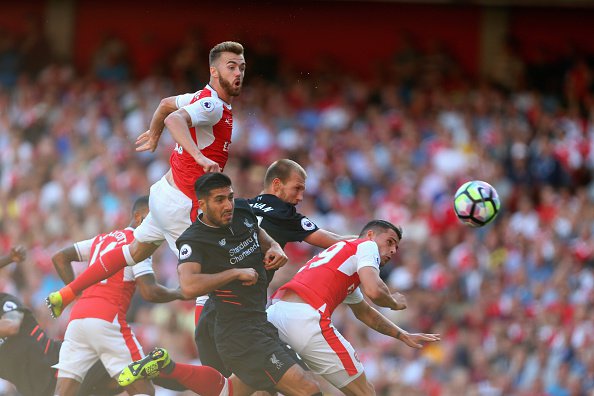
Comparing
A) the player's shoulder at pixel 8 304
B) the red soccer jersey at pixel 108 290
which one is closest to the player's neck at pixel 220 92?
the red soccer jersey at pixel 108 290

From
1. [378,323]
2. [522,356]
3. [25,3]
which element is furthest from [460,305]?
[25,3]

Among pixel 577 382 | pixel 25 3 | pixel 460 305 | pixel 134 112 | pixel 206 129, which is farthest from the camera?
pixel 25 3

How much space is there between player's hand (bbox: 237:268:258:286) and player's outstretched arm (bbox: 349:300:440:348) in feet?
5.04

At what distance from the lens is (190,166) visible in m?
9.24

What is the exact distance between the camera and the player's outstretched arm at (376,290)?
8969 millimetres

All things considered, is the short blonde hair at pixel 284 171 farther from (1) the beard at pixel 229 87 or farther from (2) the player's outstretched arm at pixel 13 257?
(2) the player's outstretched arm at pixel 13 257

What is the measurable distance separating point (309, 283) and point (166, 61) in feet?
38.4

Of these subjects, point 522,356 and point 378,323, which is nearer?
point 378,323

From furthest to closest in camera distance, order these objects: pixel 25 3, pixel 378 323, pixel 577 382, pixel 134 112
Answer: pixel 25 3
pixel 134 112
pixel 577 382
pixel 378 323

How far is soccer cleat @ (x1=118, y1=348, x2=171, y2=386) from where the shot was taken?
9.33 m

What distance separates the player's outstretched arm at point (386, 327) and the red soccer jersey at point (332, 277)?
41 cm

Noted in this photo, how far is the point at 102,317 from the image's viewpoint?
10234 mm

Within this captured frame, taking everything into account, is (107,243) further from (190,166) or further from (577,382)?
(577,382)

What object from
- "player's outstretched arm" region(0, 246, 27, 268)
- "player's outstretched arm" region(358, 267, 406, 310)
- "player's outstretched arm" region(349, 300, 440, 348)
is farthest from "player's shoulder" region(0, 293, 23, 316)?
"player's outstretched arm" region(358, 267, 406, 310)
